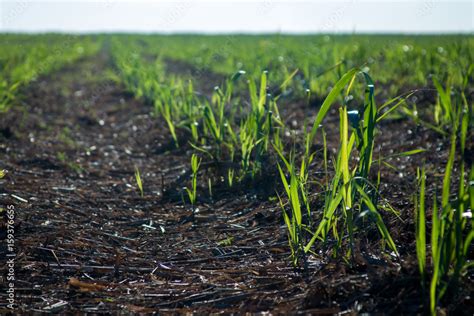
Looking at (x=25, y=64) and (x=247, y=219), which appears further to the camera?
(x=25, y=64)

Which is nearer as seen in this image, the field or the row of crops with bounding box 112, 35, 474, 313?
the row of crops with bounding box 112, 35, 474, 313

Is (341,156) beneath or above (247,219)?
above

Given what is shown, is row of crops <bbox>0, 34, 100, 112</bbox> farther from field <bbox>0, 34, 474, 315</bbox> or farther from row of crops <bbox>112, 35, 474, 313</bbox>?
row of crops <bbox>112, 35, 474, 313</bbox>

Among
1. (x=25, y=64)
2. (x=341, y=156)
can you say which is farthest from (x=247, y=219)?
(x=25, y=64)

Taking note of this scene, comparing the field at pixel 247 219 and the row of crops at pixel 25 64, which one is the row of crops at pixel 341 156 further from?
the row of crops at pixel 25 64

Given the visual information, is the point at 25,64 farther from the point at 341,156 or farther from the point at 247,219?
the point at 341,156

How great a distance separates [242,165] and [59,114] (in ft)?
12.3

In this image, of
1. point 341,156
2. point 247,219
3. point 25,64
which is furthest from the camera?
point 25,64

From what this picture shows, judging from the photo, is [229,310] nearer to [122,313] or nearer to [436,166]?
[122,313]

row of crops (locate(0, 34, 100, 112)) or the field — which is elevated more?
row of crops (locate(0, 34, 100, 112))

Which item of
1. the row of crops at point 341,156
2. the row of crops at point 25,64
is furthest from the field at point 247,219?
the row of crops at point 25,64

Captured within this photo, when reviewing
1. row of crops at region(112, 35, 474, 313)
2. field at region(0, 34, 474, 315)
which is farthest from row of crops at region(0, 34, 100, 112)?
row of crops at region(112, 35, 474, 313)

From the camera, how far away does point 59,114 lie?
6.06 m

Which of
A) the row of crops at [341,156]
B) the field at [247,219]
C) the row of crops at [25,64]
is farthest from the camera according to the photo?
the row of crops at [25,64]
